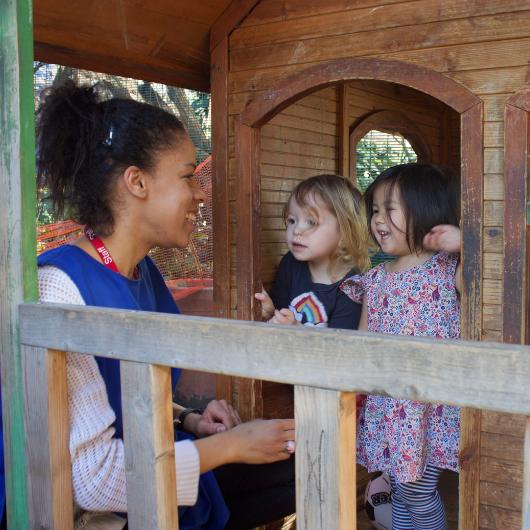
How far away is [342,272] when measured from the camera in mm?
3311

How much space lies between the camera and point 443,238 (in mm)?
2730

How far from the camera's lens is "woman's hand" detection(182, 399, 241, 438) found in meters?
2.44

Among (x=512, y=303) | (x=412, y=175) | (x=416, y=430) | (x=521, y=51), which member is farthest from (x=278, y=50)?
(x=416, y=430)

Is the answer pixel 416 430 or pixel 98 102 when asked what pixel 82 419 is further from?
pixel 416 430

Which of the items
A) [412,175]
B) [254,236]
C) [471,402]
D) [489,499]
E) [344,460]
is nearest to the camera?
[471,402]

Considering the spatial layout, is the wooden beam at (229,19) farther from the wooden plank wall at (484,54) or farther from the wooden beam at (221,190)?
the wooden plank wall at (484,54)

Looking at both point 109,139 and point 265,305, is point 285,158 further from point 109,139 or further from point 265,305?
point 109,139

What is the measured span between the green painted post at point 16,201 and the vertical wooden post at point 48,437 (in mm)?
46

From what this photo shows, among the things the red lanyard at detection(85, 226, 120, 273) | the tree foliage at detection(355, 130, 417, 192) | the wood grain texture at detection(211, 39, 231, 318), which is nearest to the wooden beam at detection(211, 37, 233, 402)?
the wood grain texture at detection(211, 39, 231, 318)

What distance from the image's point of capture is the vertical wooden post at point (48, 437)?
5.40 ft

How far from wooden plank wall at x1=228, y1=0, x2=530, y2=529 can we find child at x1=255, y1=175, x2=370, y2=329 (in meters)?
0.62

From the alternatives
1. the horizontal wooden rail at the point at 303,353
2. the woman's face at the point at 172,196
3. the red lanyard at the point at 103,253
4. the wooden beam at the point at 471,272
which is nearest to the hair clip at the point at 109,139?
the woman's face at the point at 172,196

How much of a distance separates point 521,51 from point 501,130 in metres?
0.27

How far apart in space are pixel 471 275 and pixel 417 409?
559 mm
